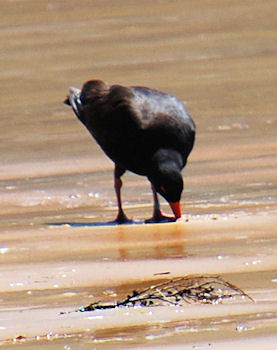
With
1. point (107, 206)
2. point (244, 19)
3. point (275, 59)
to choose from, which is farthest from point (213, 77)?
point (107, 206)

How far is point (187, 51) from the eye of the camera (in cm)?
1401

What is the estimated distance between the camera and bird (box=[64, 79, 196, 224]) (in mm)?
7270

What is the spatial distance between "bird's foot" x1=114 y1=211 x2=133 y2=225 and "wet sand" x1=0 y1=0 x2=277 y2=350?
8 centimetres

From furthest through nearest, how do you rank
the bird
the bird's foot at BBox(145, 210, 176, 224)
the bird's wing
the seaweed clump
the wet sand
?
1. the bird's wing
2. the bird
3. the bird's foot at BBox(145, 210, 176, 224)
4. the seaweed clump
5. the wet sand

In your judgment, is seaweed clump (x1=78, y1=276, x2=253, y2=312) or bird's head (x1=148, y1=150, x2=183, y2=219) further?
bird's head (x1=148, y1=150, x2=183, y2=219)

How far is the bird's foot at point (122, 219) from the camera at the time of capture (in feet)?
23.3

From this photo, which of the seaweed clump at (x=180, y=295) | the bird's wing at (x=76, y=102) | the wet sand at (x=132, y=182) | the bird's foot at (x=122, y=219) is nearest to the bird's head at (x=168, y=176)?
the wet sand at (x=132, y=182)

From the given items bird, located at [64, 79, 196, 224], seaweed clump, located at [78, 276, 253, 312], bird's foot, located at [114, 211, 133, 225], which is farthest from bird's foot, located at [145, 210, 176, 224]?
→ seaweed clump, located at [78, 276, 253, 312]

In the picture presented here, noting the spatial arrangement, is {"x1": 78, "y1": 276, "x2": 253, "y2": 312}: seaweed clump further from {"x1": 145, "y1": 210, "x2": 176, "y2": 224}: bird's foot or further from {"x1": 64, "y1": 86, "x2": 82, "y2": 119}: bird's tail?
{"x1": 64, "y1": 86, "x2": 82, "y2": 119}: bird's tail

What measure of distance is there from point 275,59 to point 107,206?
5.84 metres

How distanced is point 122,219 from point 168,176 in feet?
1.25

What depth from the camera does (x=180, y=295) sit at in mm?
4848

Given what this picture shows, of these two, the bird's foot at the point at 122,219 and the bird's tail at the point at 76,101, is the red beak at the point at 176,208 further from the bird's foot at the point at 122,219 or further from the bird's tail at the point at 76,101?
the bird's tail at the point at 76,101

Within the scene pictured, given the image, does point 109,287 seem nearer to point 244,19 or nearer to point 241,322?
point 241,322
